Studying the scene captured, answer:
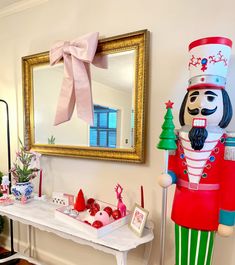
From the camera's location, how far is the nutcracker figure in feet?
2.87

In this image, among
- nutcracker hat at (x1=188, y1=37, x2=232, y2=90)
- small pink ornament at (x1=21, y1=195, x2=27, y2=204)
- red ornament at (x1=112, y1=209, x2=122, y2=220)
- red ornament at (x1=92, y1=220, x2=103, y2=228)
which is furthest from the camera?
small pink ornament at (x1=21, y1=195, x2=27, y2=204)

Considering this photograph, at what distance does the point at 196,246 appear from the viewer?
3.08ft

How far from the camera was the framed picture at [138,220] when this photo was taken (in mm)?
1125

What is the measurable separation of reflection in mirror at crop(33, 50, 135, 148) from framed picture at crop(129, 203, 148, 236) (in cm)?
41

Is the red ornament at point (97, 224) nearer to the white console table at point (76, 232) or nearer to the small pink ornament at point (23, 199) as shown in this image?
the white console table at point (76, 232)

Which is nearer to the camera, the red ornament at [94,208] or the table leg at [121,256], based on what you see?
the table leg at [121,256]

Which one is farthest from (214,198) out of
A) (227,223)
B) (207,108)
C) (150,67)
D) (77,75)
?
(77,75)

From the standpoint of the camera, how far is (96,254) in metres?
1.58

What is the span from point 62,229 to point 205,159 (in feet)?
2.86

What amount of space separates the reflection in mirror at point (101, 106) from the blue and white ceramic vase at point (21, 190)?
14.8 inches

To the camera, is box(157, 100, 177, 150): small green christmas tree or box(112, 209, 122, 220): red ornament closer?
box(157, 100, 177, 150): small green christmas tree

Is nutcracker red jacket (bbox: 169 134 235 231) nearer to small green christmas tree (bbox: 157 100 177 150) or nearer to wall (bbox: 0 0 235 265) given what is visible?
small green christmas tree (bbox: 157 100 177 150)

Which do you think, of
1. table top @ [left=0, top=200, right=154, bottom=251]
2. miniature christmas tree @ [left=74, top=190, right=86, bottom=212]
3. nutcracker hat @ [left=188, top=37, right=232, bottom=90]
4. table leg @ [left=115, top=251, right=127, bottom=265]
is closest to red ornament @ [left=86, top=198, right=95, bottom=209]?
miniature christmas tree @ [left=74, top=190, right=86, bottom=212]

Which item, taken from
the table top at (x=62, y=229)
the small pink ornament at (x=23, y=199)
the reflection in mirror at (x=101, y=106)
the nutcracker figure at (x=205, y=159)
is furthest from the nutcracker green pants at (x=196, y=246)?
the small pink ornament at (x=23, y=199)
